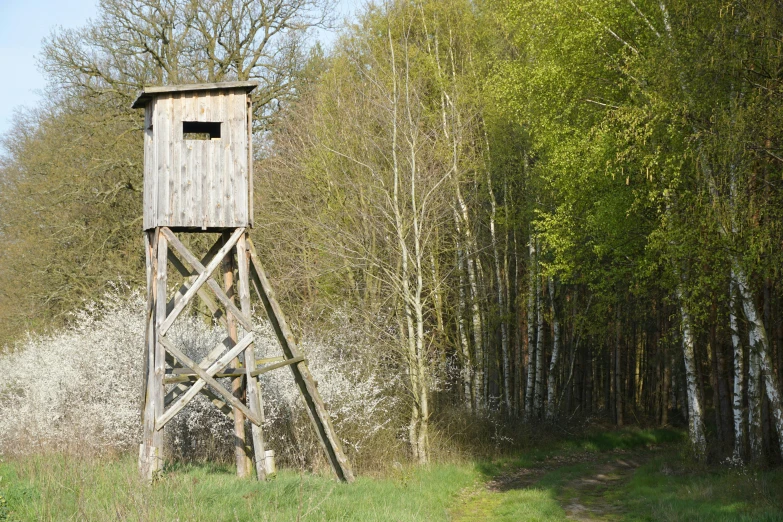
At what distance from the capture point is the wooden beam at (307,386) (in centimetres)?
1195

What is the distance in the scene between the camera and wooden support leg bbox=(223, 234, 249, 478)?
39.8 feet

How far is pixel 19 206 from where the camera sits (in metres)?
24.0

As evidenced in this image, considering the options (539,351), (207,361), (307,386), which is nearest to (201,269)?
(207,361)

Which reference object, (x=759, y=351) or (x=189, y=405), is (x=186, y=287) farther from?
(x=759, y=351)

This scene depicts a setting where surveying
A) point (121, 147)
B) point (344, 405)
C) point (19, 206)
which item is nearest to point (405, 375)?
point (344, 405)

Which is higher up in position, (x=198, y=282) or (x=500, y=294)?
(x=500, y=294)

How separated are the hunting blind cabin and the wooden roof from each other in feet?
0.05

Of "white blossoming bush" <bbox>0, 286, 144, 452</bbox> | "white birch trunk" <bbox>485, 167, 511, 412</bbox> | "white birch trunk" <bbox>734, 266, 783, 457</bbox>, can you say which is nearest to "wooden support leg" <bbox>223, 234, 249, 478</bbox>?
"white blossoming bush" <bbox>0, 286, 144, 452</bbox>

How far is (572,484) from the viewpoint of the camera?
14.6 meters

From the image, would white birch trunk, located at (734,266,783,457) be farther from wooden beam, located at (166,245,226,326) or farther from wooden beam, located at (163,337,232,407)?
wooden beam, located at (166,245,226,326)

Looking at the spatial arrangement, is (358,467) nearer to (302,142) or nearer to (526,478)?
(526,478)

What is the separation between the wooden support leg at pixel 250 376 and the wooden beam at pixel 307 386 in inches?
6.8

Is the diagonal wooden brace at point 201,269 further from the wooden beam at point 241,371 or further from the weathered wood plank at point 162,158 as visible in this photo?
the wooden beam at point 241,371

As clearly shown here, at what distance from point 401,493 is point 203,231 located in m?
4.61
